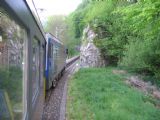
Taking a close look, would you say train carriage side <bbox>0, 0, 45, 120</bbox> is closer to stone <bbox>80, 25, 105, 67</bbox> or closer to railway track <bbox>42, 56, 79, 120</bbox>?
railway track <bbox>42, 56, 79, 120</bbox>

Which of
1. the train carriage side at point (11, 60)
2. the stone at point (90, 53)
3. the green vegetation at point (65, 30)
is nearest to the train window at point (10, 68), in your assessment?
the train carriage side at point (11, 60)

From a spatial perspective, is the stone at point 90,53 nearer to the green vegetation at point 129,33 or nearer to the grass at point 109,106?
the green vegetation at point 129,33

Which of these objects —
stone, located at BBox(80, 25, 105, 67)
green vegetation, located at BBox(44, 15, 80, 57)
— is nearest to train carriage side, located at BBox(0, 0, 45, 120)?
stone, located at BBox(80, 25, 105, 67)

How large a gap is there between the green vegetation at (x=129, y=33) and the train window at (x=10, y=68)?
6519mm

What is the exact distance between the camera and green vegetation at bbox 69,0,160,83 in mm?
10578

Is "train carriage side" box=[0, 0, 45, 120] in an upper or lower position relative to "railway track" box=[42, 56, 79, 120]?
upper

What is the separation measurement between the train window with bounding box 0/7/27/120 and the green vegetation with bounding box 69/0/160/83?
652 cm

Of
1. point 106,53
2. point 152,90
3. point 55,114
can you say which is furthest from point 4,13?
point 106,53

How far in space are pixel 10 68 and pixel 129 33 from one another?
2646 cm

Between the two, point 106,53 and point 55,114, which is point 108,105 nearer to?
point 55,114

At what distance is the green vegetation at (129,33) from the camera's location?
10578 mm

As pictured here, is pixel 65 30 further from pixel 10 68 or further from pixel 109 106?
pixel 10 68

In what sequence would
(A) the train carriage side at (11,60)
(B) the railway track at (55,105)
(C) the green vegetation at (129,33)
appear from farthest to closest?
(B) the railway track at (55,105)
(C) the green vegetation at (129,33)
(A) the train carriage side at (11,60)

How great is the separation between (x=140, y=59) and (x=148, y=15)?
11693 mm
